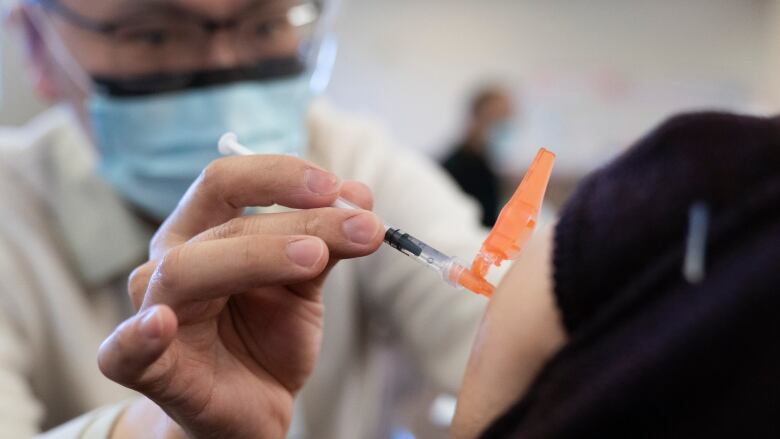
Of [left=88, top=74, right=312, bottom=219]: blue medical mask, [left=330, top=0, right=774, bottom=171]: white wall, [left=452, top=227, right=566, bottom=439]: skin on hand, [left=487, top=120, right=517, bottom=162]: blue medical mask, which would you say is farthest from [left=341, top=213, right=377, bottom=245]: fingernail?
[left=330, top=0, right=774, bottom=171]: white wall

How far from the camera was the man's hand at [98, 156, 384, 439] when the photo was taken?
1.59 ft

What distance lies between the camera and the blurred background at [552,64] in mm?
3980

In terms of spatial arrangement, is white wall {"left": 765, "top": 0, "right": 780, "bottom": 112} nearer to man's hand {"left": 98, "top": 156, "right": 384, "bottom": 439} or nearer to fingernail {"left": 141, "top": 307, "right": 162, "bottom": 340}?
man's hand {"left": 98, "top": 156, "right": 384, "bottom": 439}

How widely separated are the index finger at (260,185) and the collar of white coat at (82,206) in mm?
515

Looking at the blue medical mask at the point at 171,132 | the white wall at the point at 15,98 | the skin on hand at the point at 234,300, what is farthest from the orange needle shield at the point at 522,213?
the white wall at the point at 15,98

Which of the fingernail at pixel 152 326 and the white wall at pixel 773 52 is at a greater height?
the white wall at pixel 773 52

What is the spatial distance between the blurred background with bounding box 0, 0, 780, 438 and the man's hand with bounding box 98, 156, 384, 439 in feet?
10.2

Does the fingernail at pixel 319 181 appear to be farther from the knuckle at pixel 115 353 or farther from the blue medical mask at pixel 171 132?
the blue medical mask at pixel 171 132

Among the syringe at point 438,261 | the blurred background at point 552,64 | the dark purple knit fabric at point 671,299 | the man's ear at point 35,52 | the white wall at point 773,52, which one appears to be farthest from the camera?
the blurred background at point 552,64

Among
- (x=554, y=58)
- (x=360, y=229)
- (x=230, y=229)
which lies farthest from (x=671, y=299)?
(x=554, y=58)

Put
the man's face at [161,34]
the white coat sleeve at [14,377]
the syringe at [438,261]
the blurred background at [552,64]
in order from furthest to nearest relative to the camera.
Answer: the blurred background at [552,64] < the man's face at [161,34] < the white coat sleeve at [14,377] < the syringe at [438,261]

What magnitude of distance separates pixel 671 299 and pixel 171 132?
84cm

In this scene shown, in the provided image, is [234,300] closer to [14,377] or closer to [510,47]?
[14,377]

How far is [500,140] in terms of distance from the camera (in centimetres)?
349
